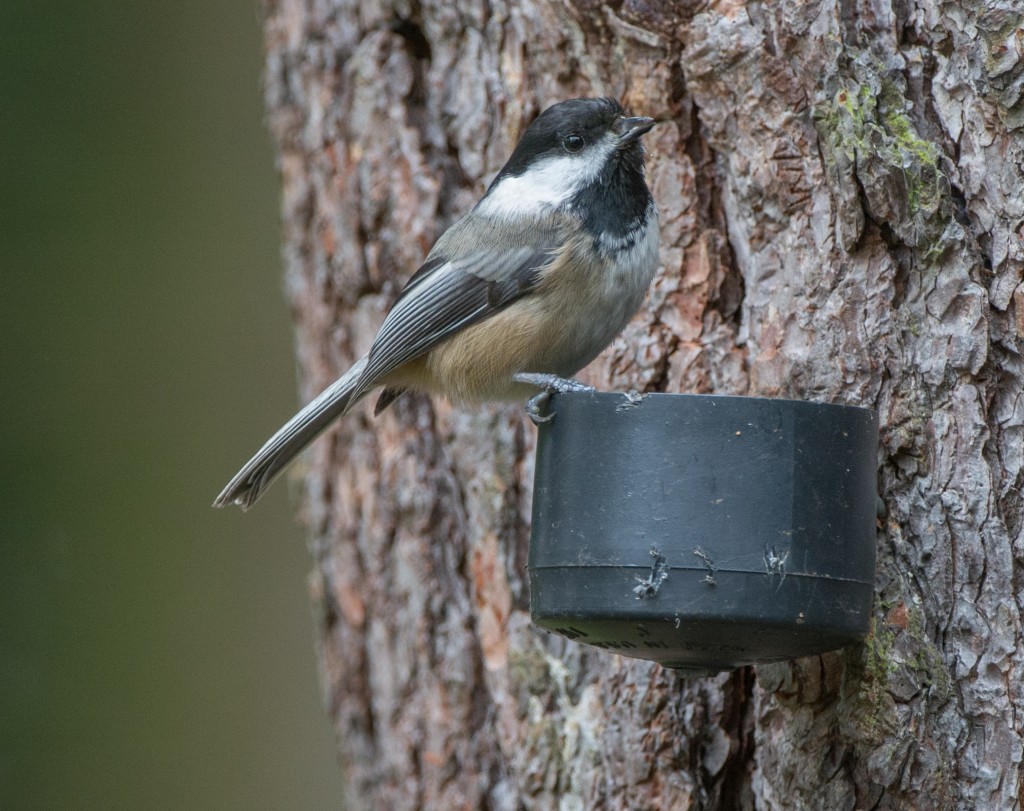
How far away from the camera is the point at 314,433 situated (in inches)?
102

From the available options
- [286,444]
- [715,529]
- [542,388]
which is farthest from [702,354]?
[286,444]

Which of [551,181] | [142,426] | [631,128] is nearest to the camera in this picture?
[631,128]

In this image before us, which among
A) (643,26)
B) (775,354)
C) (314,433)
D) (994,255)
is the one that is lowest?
(314,433)

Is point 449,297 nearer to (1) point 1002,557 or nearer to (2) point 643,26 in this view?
(2) point 643,26

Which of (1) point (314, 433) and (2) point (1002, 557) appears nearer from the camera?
(2) point (1002, 557)

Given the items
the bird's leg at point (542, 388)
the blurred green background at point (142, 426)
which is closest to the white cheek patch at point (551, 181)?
the bird's leg at point (542, 388)

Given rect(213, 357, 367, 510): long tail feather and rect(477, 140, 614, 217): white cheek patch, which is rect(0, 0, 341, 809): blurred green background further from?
rect(477, 140, 614, 217): white cheek patch

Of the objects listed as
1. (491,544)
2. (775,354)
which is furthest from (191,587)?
(775,354)

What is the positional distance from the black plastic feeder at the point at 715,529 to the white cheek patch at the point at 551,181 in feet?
2.21

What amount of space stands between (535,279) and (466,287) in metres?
0.16

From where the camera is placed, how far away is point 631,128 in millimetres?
2344

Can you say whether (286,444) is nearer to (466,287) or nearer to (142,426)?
(466,287)

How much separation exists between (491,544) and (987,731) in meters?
1.19

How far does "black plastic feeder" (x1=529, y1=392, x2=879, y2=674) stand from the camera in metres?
1.80
